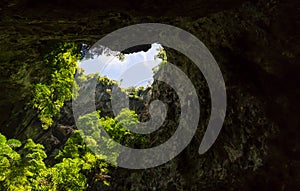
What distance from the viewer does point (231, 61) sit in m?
15.1

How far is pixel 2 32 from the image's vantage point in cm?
998

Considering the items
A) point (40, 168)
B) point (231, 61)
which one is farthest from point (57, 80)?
point (231, 61)

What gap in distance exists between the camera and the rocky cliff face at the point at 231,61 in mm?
9688

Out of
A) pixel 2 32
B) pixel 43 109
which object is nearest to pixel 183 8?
pixel 2 32

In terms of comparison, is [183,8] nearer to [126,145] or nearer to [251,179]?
[251,179]

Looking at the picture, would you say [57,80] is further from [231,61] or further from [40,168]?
[231,61]

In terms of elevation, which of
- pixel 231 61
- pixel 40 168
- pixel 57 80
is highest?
pixel 57 80

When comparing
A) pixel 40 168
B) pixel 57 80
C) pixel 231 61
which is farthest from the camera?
pixel 57 80

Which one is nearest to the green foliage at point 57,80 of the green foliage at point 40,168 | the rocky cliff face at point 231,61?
the rocky cliff face at point 231,61

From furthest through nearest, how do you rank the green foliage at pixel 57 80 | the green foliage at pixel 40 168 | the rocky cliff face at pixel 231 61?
1. the green foliage at pixel 57 80
2. the green foliage at pixel 40 168
3. the rocky cliff face at pixel 231 61

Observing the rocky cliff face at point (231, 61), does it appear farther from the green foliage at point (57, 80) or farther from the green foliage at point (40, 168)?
the green foliage at point (40, 168)

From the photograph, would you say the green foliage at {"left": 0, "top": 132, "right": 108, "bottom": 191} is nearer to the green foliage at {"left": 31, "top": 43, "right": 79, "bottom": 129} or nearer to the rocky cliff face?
the green foliage at {"left": 31, "top": 43, "right": 79, "bottom": 129}

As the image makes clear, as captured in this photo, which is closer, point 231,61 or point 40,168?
point 231,61

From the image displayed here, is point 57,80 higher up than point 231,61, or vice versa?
point 57,80
